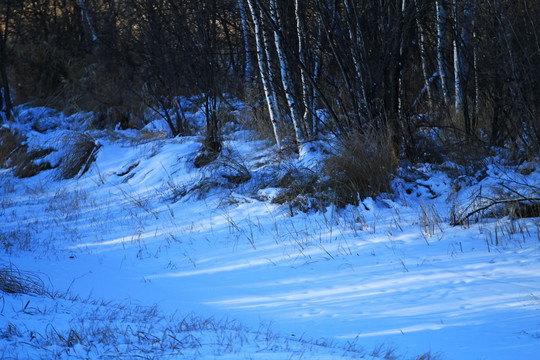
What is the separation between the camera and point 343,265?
509cm

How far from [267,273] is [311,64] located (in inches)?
223

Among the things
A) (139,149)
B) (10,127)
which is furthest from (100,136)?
(10,127)

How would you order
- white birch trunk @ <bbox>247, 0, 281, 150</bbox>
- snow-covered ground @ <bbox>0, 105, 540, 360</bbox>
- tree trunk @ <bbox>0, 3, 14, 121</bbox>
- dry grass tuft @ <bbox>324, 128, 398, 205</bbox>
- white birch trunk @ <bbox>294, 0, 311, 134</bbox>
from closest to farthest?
1. snow-covered ground @ <bbox>0, 105, 540, 360</bbox>
2. dry grass tuft @ <bbox>324, 128, 398, 205</bbox>
3. white birch trunk @ <bbox>294, 0, 311, 134</bbox>
4. white birch trunk @ <bbox>247, 0, 281, 150</bbox>
5. tree trunk @ <bbox>0, 3, 14, 121</bbox>

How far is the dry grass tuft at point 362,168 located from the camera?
6.86 meters

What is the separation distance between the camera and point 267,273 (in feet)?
16.9

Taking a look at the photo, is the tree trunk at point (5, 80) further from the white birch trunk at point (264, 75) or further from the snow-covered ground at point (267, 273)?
the white birch trunk at point (264, 75)

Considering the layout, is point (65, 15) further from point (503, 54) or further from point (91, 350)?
point (91, 350)

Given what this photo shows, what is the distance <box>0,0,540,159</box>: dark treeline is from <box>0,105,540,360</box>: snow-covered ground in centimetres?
112

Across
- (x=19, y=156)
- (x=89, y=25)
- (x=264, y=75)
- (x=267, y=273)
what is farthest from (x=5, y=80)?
(x=267, y=273)

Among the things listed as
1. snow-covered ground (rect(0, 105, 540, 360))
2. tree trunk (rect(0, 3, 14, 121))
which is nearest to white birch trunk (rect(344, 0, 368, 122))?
snow-covered ground (rect(0, 105, 540, 360))

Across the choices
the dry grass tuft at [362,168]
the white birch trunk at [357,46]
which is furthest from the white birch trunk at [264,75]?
the dry grass tuft at [362,168]

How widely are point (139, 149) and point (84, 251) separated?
593 cm

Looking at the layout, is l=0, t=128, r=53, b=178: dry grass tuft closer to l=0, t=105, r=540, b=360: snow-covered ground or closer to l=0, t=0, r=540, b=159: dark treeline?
l=0, t=0, r=540, b=159: dark treeline

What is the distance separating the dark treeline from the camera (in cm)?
735
